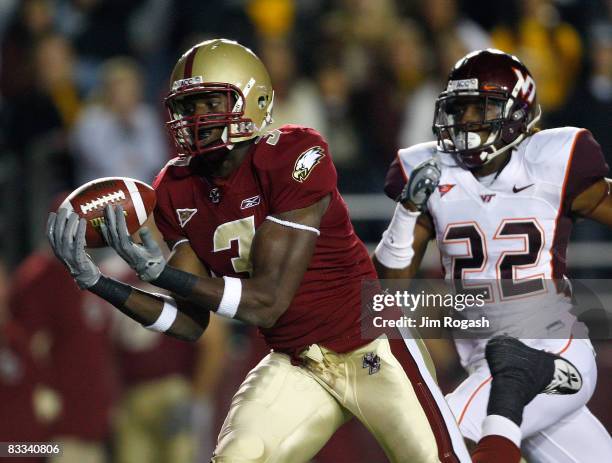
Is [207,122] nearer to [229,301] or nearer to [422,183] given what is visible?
[229,301]

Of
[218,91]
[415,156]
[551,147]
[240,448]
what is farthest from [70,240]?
[551,147]

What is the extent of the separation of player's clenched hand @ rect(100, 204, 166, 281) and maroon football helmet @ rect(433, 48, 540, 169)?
4.29ft

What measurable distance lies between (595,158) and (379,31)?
382cm

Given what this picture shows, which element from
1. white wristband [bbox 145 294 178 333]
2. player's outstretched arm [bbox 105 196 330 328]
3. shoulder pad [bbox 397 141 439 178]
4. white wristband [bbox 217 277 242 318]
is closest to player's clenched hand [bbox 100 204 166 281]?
player's outstretched arm [bbox 105 196 330 328]

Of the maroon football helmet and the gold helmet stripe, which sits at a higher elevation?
the gold helmet stripe

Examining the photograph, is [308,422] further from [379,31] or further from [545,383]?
[379,31]

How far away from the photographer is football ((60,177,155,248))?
4121 mm

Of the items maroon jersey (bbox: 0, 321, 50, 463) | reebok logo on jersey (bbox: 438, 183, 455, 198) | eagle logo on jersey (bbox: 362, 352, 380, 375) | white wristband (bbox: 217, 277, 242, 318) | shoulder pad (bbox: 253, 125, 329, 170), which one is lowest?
maroon jersey (bbox: 0, 321, 50, 463)

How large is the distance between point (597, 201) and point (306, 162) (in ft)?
3.81

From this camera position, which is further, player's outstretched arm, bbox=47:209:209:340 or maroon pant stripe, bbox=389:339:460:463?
maroon pant stripe, bbox=389:339:460:463

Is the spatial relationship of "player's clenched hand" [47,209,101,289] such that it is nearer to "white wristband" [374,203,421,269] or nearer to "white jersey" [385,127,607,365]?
"white wristband" [374,203,421,269]

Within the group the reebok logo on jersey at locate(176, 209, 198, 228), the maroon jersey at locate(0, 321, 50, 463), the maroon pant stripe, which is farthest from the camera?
the maroon jersey at locate(0, 321, 50, 463)

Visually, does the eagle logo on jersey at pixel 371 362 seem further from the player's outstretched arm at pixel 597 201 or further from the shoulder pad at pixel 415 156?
the player's outstretched arm at pixel 597 201

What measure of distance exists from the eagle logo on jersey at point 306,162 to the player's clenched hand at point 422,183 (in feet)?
1.36
